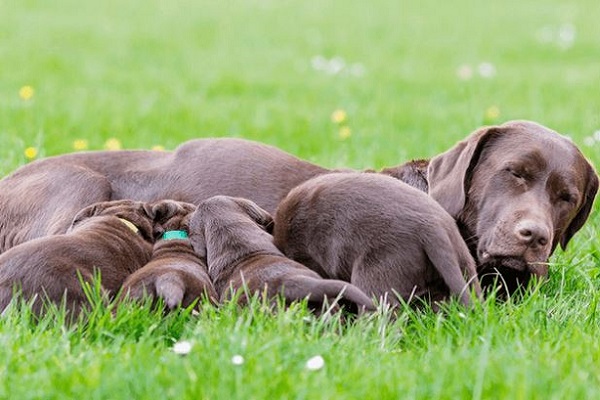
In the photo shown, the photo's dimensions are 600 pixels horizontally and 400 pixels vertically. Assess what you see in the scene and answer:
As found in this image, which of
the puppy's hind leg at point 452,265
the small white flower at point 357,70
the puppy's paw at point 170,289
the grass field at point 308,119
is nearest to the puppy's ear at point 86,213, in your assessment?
the puppy's paw at point 170,289

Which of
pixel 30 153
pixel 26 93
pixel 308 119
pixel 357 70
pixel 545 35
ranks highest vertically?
pixel 30 153

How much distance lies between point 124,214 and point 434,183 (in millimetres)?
1401

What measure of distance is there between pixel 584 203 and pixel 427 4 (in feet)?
46.9

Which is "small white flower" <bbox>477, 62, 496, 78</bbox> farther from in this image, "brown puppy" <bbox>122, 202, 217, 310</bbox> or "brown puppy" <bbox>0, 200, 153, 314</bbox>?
"brown puppy" <bbox>0, 200, 153, 314</bbox>

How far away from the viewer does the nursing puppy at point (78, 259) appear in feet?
13.2

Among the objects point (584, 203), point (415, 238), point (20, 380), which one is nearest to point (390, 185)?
point (415, 238)

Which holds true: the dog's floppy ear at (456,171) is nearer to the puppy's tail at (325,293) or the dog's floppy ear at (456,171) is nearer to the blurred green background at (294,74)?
the puppy's tail at (325,293)

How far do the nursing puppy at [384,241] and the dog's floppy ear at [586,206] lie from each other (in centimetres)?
81

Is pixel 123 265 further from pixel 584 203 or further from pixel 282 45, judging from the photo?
pixel 282 45

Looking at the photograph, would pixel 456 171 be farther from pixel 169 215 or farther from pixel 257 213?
pixel 169 215

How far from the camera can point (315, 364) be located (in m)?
3.34

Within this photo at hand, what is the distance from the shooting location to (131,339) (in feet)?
12.1

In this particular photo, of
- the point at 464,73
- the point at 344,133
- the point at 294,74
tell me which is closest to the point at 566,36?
the point at 464,73

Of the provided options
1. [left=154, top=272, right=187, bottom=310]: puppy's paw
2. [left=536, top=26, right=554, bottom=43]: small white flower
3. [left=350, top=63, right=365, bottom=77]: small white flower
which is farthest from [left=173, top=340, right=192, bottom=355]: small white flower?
[left=536, top=26, right=554, bottom=43]: small white flower
